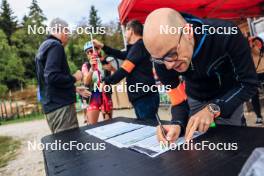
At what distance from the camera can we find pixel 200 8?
4762 millimetres

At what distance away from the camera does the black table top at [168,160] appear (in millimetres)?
976

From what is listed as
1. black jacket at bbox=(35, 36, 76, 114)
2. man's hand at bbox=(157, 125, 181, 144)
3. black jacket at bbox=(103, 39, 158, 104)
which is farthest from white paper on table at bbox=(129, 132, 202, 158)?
black jacket at bbox=(35, 36, 76, 114)

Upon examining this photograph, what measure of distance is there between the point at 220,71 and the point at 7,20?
140ft

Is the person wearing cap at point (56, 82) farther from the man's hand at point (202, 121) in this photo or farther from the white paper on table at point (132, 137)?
the man's hand at point (202, 121)

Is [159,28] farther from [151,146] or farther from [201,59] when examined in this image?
[151,146]

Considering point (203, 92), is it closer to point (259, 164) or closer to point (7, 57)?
point (259, 164)

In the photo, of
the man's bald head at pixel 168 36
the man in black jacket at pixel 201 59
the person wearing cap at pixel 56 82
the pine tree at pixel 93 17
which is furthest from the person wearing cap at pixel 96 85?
the pine tree at pixel 93 17

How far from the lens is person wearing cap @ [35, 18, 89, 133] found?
8.39ft

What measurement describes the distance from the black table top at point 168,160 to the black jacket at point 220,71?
0.43 feet

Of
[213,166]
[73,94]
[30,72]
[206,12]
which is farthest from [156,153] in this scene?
[30,72]

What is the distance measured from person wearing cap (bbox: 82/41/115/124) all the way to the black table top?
5.48 feet

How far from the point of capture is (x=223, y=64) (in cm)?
147

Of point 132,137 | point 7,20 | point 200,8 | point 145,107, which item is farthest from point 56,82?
point 7,20

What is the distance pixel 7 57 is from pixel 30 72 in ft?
39.5
